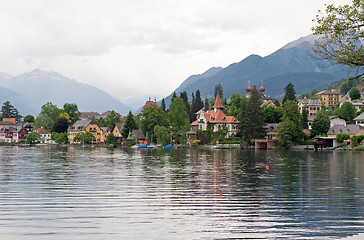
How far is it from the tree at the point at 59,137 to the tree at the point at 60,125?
4460 mm

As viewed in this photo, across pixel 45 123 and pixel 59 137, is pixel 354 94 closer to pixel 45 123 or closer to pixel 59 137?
pixel 59 137

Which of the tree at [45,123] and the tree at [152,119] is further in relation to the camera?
the tree at [45,123]

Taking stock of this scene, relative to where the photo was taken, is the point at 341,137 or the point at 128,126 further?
the point at 128,126

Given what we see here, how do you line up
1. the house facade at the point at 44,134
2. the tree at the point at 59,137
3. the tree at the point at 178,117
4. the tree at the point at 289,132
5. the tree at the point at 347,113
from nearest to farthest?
the tree at the point at 289,132, the tree at the point at 178,117, the tree at the point at 347,113, the tree at the point at 59,137, the house facade at the point at 44,134

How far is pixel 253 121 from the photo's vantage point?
129 meters

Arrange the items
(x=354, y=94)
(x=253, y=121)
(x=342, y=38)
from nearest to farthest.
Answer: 1. (x=342, y=38)
2. (x=253, y=121)
3. (x=354, y=94)

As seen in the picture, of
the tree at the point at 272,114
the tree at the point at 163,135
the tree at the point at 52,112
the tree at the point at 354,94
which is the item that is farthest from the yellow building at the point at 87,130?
the tree at the point at 354,94

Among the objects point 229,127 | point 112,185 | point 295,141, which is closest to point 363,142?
point 295,141

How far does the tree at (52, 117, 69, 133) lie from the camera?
7102 inches

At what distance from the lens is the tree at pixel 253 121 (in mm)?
128625

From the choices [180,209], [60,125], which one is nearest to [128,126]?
[60,125]

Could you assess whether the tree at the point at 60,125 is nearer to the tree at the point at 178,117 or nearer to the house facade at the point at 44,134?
the house facade at the point at 44,134

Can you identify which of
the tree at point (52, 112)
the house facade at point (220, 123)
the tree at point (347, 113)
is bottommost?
the house facade at point (220, 123)

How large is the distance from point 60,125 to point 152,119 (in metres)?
57.5
